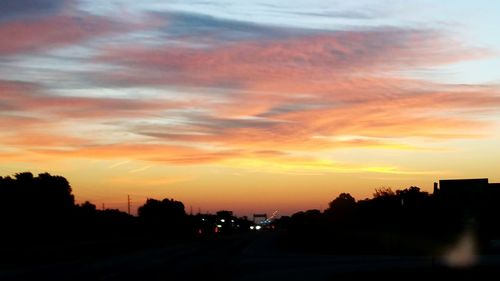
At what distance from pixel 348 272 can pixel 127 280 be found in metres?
8.22

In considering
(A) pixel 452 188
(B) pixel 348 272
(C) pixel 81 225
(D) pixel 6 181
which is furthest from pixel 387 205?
(A) pixel 452 188

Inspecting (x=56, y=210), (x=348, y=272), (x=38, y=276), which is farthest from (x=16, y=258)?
(x=56, y=210)

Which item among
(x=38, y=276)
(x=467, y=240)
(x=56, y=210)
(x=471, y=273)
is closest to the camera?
(x=471, y=273)

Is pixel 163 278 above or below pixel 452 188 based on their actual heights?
below

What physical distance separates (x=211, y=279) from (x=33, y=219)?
72469 mm

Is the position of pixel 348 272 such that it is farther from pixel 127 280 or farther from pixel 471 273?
pixel 127 280

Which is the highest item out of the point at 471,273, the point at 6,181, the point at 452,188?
the point at 6,181

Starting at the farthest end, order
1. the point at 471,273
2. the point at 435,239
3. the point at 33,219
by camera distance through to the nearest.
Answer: the point at 33,219
the point at 435,239
the point at 471,273

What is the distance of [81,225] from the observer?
116 metres

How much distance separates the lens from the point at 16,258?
180 ft

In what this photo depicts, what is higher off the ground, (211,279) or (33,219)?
(33,219)

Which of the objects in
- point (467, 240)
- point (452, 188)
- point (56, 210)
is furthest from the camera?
point (56, 210)

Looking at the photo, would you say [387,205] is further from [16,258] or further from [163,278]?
[163,278]

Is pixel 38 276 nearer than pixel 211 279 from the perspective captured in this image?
A: No
